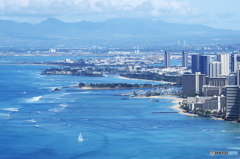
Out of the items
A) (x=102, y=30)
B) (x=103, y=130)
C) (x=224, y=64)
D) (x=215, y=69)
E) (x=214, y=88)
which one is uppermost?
(x=102, y=30)

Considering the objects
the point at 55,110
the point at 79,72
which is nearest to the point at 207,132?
the point at 55,110

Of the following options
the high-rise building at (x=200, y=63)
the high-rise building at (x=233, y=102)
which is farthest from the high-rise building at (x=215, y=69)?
the high-rise building at (x=233, y=102)

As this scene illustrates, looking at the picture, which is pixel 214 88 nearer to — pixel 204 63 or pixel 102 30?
pixel 204 63

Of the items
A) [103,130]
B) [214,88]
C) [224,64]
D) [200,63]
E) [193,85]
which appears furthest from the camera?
[200,63]

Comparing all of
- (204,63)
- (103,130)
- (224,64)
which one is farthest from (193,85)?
(103,130)

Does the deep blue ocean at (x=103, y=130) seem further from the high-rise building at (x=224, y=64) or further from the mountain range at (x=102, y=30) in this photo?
the mountain range at (x=102, y=30)

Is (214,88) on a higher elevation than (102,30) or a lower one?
lower

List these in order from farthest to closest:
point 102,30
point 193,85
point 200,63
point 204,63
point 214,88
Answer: point 102,30 → point 200,63 → point 204,63 → point 193,85 → point 214,88

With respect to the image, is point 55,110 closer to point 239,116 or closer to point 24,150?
point 239,116
